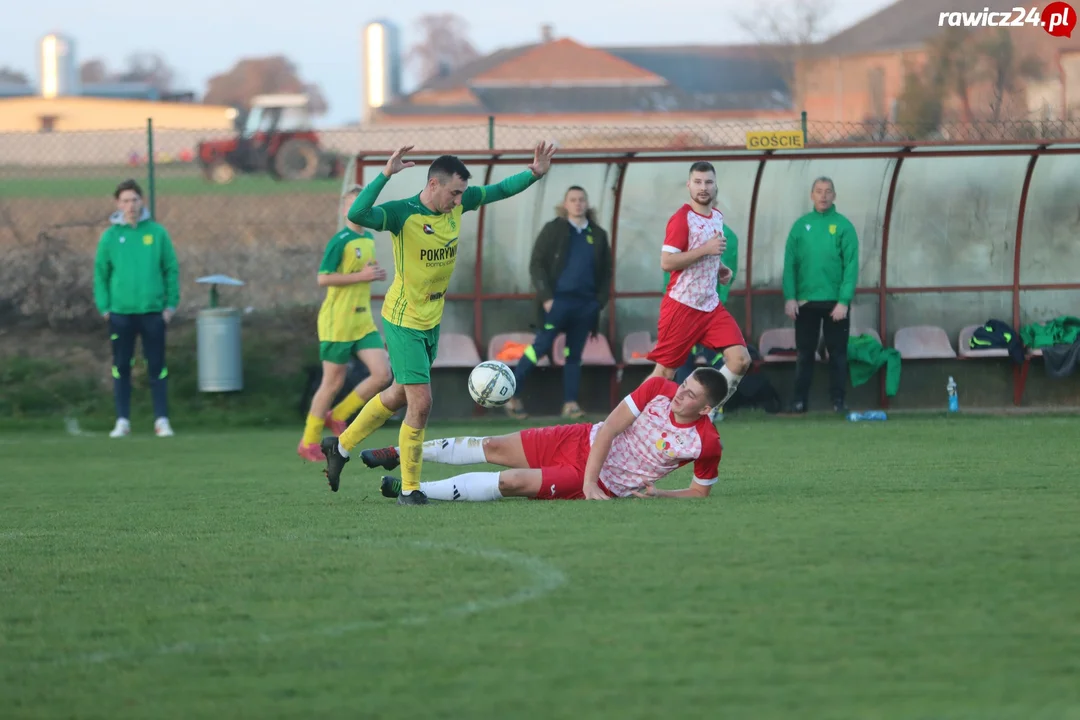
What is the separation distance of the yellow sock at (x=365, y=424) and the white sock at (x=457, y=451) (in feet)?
1.13

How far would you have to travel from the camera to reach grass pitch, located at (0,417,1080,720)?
4094mm

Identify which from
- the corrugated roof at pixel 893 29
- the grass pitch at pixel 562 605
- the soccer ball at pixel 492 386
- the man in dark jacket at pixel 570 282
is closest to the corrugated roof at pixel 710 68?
the corrugated roof at pixel 893 29

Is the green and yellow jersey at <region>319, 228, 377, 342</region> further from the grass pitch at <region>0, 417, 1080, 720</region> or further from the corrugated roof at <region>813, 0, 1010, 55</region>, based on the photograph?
the corrugated roof at <region>813, 0, 1010, 55</region>

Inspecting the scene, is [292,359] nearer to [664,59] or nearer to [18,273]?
[18,273]

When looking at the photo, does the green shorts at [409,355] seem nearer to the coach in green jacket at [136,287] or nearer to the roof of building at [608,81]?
the coach in green jacket at [136,287]

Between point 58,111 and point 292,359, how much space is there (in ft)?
210

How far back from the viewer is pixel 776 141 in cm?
1251

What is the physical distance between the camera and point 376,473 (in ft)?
32.3

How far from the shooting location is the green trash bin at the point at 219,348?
13805 mm

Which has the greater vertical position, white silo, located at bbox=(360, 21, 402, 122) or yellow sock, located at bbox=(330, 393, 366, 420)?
white silo, located at bbox=(360, 21, 402, 122)

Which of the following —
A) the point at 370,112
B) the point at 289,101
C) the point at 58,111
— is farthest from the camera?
the point at 370,112

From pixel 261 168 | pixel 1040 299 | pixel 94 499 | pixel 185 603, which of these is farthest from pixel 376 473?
pixel 261 168

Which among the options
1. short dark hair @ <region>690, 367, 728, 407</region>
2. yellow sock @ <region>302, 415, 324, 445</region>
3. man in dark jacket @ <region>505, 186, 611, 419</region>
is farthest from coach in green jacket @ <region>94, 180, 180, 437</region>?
short dark hair @ <region>690, 367, 728, 407</region>

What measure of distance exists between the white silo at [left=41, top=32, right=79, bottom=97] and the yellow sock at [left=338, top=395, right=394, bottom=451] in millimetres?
87026
